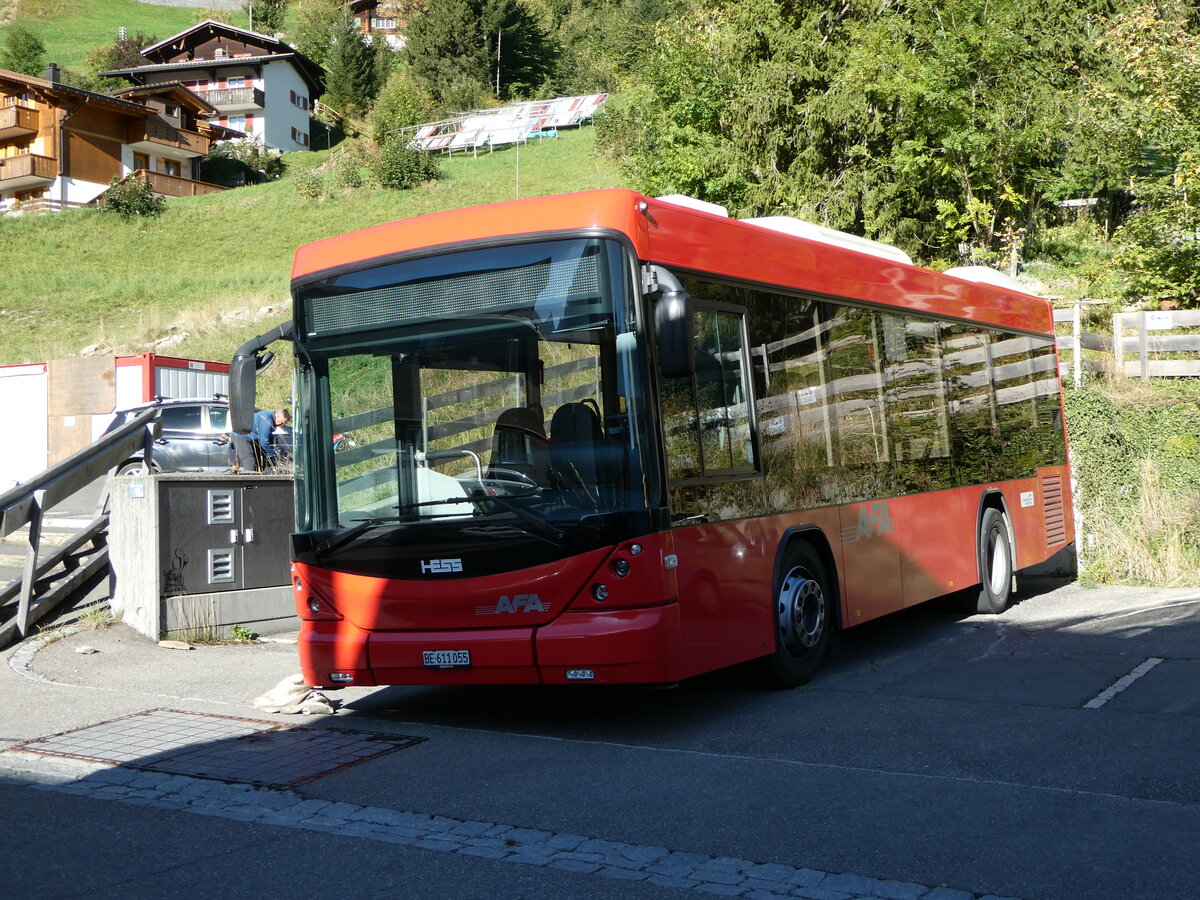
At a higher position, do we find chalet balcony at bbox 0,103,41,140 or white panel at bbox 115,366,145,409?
chalet balcony at bbox 0,103,41,140

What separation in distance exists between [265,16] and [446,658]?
128 metres

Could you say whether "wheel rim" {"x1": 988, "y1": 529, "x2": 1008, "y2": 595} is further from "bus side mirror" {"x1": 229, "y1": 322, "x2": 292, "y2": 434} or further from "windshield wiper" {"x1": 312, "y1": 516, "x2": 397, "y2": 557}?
"bus side mirror" {"x1": 229, "y1": 322, "x2": 292, "y2": 434}

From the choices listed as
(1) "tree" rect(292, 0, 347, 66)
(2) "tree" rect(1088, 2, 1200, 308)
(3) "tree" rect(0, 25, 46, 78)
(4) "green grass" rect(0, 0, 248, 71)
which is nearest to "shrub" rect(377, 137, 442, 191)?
(1) "tree" rect(292, 0, 347, 66)

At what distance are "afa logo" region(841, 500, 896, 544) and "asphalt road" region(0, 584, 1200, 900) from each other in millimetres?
994

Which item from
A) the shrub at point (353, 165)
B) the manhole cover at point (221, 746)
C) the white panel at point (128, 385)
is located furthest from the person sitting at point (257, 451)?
the shrub at point (353, 165)

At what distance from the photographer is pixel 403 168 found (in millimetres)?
67688

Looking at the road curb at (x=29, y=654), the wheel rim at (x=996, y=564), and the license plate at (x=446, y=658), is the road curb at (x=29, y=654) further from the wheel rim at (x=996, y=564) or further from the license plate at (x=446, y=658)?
the wheel rim at (x=996, y=564)

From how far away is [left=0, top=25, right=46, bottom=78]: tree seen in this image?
94.8 m

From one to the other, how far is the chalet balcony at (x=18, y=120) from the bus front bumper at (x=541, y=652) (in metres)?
66.9

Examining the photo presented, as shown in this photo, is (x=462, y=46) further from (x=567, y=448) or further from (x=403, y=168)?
(x=567, y=448)

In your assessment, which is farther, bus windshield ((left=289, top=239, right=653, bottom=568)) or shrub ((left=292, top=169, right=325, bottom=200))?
shrub ((left=292, top=169, right=325, bottom=200))

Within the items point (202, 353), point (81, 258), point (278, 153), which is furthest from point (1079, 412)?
point (278, 153)

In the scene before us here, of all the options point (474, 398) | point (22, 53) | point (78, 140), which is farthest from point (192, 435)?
point (22, 53)

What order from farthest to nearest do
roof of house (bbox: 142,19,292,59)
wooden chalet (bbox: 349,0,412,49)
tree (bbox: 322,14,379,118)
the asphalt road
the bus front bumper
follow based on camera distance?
wooden chalet (bbox: 349,0,412,49), tree (bbox: 322,14,379,118), roof of house (bbox: 142,19,292,59), the bus front bumper, the asphalt road
